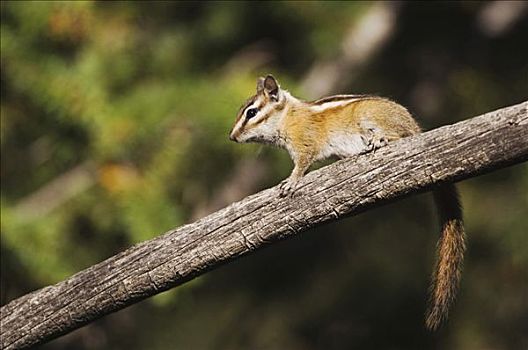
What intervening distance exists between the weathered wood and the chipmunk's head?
1.69ft

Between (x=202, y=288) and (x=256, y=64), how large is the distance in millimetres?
957

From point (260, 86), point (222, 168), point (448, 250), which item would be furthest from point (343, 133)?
point (222, 168)

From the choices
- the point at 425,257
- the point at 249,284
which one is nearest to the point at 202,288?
the point at 249,284

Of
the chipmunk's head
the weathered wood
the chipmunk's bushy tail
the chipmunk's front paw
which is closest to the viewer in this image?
the weathered wood

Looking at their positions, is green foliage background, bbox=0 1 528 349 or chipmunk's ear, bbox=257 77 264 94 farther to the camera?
green foliage background, bbox=0 1 528 349

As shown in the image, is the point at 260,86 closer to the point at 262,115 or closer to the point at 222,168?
the point at 262,115

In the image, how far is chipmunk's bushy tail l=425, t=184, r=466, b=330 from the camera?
205 cm

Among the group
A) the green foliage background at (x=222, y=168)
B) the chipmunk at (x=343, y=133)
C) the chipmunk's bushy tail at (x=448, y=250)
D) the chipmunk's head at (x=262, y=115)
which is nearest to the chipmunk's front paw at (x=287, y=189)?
the chipmunk at (x=343, y=133)

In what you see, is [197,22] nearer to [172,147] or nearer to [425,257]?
[172,147]

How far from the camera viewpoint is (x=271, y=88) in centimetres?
252

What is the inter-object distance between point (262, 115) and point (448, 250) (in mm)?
647

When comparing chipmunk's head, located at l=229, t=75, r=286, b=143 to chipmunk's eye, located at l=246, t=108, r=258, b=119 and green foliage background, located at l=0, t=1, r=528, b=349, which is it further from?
green foliage background, located at l=0, t=1, r=528, b=349

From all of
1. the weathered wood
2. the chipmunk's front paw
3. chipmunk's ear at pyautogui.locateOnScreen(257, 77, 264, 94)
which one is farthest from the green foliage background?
the chipmunk's front paw

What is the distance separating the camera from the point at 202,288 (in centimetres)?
387
